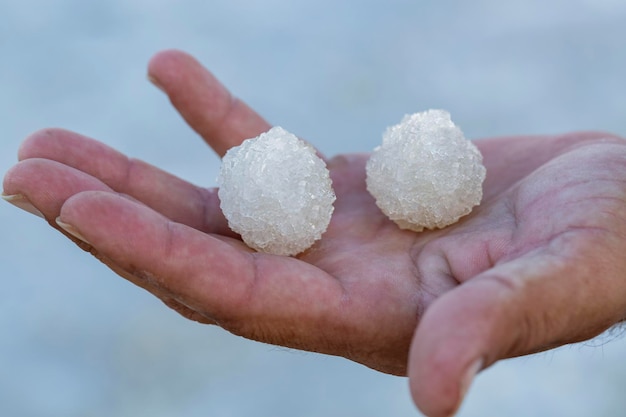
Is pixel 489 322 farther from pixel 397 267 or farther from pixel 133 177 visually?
pixel 133 177

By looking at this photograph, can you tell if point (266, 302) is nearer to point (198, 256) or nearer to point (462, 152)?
point (198, 256)

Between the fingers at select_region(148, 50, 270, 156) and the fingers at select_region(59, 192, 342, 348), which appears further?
the fingers at select_region(148, 50, 270, 156)

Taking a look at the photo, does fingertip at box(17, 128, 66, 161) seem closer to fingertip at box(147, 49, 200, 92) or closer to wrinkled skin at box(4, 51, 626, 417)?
wrinkled skin at box(4, 51, 626, 417)

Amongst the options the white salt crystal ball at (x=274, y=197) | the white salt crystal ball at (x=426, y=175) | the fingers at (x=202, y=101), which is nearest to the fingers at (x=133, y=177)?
the white salt crystal ball at (x=274, y=197)

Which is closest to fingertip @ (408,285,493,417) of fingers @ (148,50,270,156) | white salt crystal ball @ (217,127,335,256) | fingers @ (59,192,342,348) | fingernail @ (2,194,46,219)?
fingers @ (59,192,342,348)

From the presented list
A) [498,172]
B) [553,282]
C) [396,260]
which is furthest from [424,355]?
[498,172]

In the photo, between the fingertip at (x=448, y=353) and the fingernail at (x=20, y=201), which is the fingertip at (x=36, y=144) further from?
the fingertip at (x=448, y=353)
